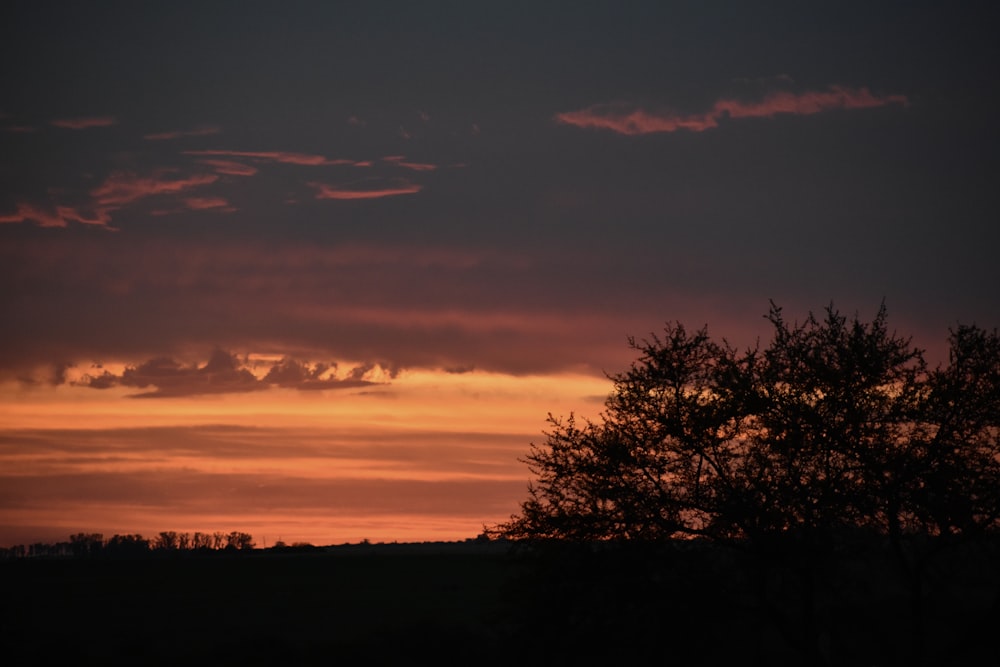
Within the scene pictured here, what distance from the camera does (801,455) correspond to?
31625mm

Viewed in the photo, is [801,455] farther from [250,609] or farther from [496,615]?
[250,609]

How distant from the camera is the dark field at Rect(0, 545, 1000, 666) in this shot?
3353cm

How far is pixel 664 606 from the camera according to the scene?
110 ft

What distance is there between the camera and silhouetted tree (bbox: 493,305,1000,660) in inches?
1216

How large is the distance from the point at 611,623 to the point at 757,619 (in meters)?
4.85

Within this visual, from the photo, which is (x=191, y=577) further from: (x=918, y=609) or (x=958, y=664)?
(x=918, y=609)

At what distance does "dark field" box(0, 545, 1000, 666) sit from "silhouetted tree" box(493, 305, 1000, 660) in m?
1.68

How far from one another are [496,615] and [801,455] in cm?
1318

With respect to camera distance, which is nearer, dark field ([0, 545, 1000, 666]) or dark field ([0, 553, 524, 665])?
dark field ([0, 545, 1000, 666])

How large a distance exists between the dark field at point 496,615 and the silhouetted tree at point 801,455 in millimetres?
1681

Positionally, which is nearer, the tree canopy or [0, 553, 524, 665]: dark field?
the tree canopy

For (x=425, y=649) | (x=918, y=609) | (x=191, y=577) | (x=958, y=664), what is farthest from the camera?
(x=191, y=577)

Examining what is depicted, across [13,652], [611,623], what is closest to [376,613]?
[13,652]

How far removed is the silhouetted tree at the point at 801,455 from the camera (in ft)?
101
